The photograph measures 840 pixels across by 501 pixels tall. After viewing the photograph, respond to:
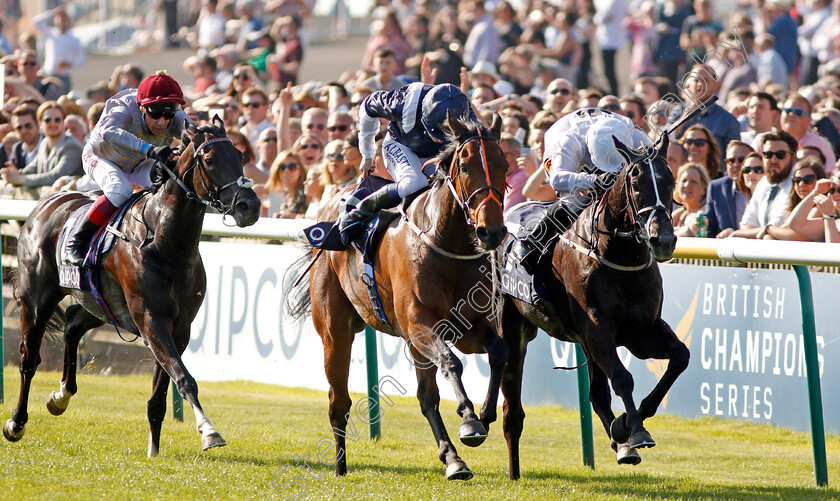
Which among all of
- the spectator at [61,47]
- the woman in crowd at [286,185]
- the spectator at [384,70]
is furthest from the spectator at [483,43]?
the spectator at [61,47]

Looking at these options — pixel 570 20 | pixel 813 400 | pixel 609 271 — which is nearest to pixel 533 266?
pixel 609 271

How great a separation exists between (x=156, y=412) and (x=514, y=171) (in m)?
3.78

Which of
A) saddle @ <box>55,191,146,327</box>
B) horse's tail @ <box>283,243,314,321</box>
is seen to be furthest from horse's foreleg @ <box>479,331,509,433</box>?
saddle @ <box>55,191,146,327</box>

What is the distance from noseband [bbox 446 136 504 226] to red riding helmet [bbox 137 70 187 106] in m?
2.20

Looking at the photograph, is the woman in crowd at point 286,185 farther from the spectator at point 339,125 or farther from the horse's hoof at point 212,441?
the horse's hoof at point 212,441

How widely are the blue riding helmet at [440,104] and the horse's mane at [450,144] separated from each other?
24cm

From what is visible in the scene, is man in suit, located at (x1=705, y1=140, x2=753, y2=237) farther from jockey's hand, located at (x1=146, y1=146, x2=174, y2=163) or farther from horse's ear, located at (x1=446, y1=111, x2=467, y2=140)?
jockey's hand, located at (x1=146, y1=146, x2=174, y2=163)

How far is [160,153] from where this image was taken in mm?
6711

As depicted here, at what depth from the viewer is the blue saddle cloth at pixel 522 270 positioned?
6105mm

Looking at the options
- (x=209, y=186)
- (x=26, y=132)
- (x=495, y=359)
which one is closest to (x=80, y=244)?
(x=209, y=186)

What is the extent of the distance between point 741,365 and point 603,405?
1.85 meters

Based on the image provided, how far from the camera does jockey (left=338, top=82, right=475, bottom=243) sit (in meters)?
6.05

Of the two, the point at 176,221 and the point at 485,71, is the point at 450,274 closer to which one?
the point at 176,221

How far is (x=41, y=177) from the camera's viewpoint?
1118cm
